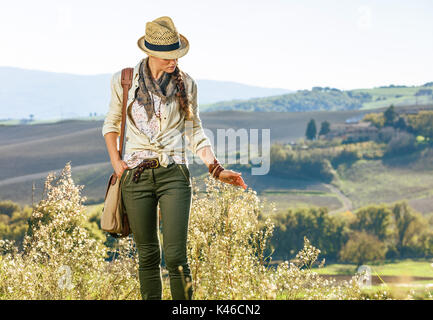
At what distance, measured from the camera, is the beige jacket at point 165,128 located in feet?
10.2

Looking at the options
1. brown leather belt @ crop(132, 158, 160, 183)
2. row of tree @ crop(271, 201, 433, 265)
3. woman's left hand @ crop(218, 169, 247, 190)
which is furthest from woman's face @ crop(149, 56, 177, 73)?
row of tree @ crop(271, 201, 433, 265)

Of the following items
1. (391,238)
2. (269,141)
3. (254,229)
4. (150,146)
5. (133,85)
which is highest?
(133,85)

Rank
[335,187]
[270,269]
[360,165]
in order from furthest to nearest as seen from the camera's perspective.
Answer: [360,165] → [335,187] → [270,269]

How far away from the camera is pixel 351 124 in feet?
459

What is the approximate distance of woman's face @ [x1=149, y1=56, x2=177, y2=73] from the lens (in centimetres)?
319

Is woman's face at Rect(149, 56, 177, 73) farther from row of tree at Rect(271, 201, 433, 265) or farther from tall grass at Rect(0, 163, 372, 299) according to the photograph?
row of tree at Rect(271, 201, 433, 265)

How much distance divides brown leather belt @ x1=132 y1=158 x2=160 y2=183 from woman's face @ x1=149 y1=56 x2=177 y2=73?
1.80 ft

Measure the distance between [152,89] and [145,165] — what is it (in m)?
0.46

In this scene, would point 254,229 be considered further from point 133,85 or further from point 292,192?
point 292,192

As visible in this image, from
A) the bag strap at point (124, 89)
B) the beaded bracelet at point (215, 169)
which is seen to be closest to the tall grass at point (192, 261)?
the beaded bracelet at point (215, 169)

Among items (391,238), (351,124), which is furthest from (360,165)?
(391,238)

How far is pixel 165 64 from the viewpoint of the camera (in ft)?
10.6

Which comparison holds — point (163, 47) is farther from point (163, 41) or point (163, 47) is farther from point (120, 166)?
point (120, 166)
